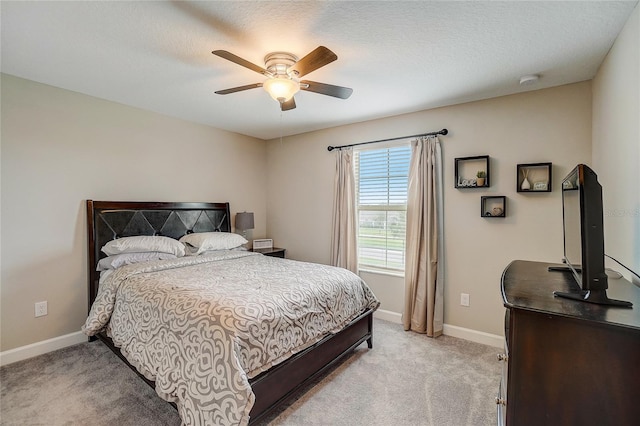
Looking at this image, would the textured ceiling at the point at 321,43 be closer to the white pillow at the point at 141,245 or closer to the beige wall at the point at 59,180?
the beige wall at the point at 59,180

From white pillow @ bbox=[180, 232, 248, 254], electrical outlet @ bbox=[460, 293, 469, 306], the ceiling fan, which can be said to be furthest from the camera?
white pillow @ bbox=[180, 232, 248, 254]

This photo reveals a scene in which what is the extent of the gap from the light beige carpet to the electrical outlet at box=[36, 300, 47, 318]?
38 centimetres

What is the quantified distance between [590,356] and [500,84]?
2.45 metres

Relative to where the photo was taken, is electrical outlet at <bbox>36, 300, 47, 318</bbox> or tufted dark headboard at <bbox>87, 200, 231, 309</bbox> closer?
electrical outlet at <bbox>36, 300, 47, 318</bbox>

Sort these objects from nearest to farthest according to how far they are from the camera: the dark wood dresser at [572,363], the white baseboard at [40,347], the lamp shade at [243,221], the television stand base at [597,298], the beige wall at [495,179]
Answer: the dark wood dresser at [572,363], the television stand base at [597,298], the white baseboard at [40,347], the beige wall at [495,179], the lamp shade at [243,221]

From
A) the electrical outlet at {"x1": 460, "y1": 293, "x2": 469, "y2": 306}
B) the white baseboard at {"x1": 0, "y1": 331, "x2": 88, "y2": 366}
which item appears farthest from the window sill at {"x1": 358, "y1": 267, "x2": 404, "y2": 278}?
the white baseboard at {"x1": 0, "y1": 331, "x2": 88, "y2": 366}

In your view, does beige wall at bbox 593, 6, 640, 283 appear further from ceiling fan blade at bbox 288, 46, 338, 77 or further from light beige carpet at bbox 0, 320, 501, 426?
ceiling fan blade at bbox 288, 46, 338, 77

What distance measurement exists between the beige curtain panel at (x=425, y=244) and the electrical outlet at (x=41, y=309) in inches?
143

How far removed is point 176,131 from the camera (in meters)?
3.70

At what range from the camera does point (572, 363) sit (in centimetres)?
105

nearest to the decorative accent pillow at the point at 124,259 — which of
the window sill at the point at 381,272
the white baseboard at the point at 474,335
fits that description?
the window sill at the point at 381,272

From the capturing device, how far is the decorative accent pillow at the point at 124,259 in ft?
9.07

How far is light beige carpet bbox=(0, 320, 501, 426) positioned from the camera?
1.90 metres

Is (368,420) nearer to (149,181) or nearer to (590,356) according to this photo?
(590,356)
